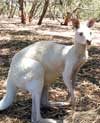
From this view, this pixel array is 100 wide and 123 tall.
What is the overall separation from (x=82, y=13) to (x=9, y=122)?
13060 mm

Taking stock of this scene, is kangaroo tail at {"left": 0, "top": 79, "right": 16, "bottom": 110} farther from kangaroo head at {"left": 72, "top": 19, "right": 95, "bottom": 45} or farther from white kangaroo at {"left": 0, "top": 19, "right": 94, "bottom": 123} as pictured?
kangaroo head at {"left": 72, "top": 19, "right": 95, "bottom": 45}

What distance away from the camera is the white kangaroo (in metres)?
2.94

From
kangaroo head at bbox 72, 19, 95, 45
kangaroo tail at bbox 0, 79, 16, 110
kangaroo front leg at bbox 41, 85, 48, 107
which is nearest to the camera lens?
kangaroo head at bbox 72, 19, 95, 45

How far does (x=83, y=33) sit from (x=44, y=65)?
0.44m

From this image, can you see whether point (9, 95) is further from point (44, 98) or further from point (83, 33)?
point (83, 33)

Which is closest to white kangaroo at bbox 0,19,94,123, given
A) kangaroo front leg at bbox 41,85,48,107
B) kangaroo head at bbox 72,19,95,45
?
kangaroo head at bbox 72,19,95,45

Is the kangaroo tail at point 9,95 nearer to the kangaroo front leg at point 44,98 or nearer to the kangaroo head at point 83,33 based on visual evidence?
the kangaroo front leg at point 44,98

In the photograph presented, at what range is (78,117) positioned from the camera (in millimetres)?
3158

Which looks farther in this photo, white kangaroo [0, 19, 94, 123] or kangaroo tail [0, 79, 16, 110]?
kangaroo tail [0, 79, 16, 110]

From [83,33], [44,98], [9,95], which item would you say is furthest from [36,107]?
[83,33]

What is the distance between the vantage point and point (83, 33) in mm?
2934

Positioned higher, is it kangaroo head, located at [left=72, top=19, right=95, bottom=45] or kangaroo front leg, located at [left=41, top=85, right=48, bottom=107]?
kangaroo head, located at [left=72, top=19, right=95, bottom=45]

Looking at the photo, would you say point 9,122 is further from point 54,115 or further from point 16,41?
point 16,41

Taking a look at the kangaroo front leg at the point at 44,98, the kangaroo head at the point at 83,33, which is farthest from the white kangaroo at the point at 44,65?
the kangaroo front leg at the point at 44,98
